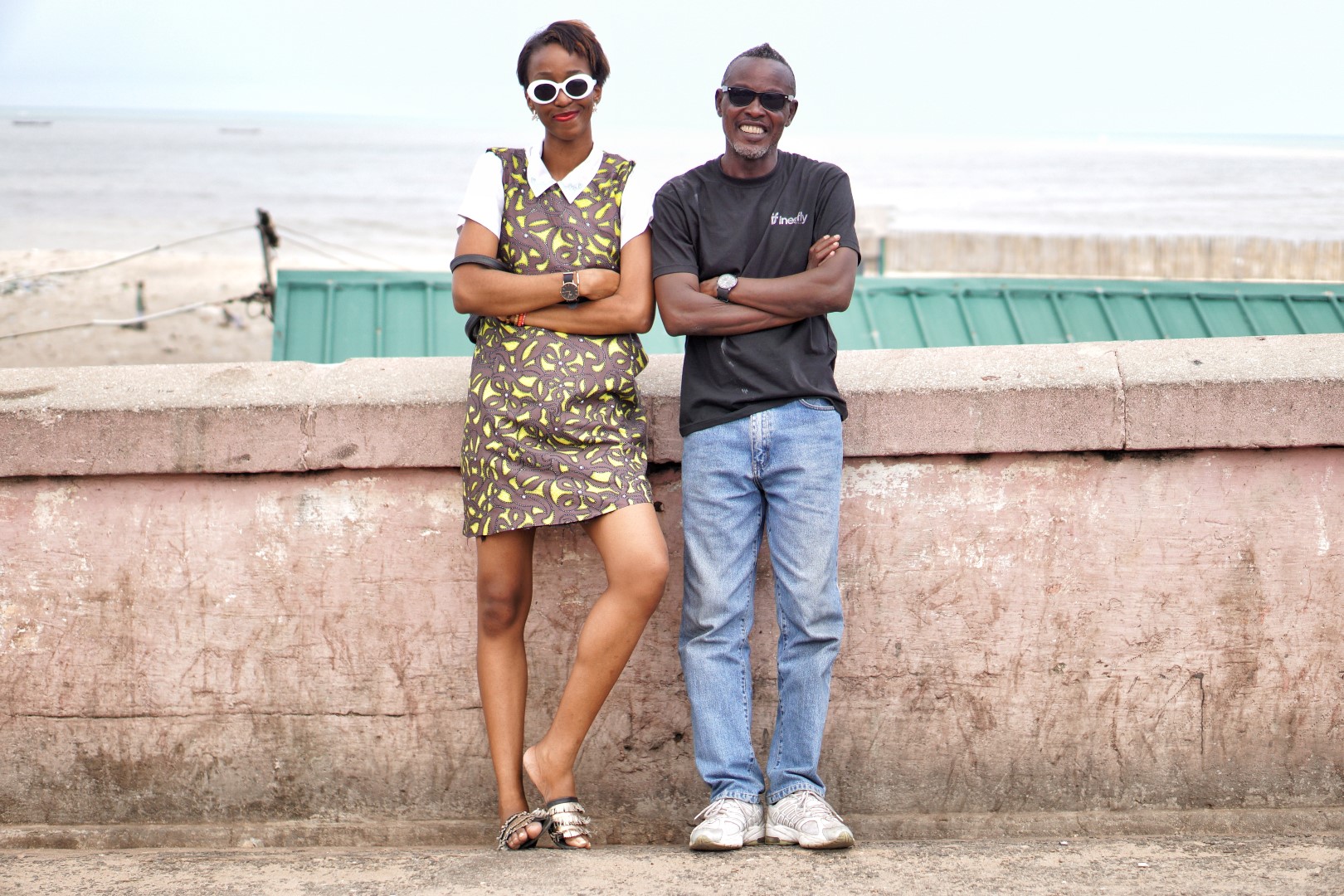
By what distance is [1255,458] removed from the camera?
3.22 metres

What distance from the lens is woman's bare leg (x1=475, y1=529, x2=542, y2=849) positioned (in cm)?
304

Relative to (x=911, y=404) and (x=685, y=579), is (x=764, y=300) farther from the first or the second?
(x=685, y=579)

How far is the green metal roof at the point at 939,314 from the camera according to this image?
8.41 meters

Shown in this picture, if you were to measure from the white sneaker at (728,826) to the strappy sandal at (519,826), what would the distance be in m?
0.41

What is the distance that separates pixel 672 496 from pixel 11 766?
2.00 metres

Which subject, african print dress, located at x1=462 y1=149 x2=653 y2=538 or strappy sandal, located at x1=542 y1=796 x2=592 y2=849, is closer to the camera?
african print dress, located at x1=462 y1=149 x2=653 y2=538

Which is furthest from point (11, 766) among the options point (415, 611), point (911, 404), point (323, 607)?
point (911, 404)

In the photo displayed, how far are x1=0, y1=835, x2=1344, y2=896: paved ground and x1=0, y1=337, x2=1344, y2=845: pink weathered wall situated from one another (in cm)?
23

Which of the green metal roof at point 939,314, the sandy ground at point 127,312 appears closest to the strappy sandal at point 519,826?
the green metal roof at point 939,314

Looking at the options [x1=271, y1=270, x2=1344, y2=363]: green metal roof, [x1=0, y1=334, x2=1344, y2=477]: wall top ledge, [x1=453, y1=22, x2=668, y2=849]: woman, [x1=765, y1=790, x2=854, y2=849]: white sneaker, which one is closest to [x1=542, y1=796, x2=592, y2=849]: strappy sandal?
[x1=453, y1=22, x2=668, y2=849]: woman

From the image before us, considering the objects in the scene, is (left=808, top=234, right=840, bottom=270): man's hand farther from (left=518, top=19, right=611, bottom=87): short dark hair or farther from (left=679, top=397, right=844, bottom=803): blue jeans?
(left=518, top=19, right=611, bottom=87): short dark hair

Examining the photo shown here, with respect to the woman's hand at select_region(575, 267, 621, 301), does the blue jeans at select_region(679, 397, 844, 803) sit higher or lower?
lower

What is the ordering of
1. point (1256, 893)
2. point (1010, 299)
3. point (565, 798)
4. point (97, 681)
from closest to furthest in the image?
1. point (1256, 893)
2. point (565, 798)
3. point (97, 681)
4. point (1010, 299)

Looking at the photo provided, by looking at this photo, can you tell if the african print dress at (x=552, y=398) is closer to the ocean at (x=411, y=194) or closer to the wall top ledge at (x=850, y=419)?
the wall top ledge at (x=850, y=419)
